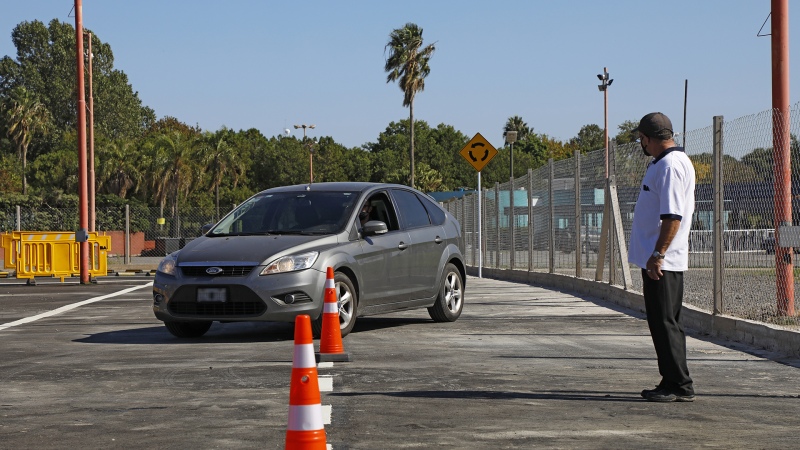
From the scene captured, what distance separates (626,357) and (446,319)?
392cm

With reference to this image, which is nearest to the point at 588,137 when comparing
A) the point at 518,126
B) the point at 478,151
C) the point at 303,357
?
the point at 518,126

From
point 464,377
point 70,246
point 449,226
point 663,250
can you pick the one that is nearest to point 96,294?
point 70,246

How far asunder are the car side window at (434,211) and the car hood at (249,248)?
2.10 meters

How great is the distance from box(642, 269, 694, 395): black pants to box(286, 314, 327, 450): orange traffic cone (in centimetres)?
317

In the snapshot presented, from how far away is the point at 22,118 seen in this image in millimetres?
86750

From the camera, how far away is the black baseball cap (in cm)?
813

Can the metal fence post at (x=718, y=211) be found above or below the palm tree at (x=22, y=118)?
below

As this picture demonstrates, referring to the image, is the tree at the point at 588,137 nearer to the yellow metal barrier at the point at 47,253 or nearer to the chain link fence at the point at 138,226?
the chain link fence at the point at 138,226

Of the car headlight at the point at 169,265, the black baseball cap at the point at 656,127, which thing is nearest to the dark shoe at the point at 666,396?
the black baseball cap at the point at 656,127

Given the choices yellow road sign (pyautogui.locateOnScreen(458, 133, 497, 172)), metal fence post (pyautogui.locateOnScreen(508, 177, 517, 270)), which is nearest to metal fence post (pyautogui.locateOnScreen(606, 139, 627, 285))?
metal fence post (pyautogui.locateOnScreen(508, 177, 517, 270))

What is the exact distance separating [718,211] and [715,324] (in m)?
1.11

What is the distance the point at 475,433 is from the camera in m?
6.72

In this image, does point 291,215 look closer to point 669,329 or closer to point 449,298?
point 449,298

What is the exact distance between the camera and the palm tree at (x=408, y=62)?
225ft
